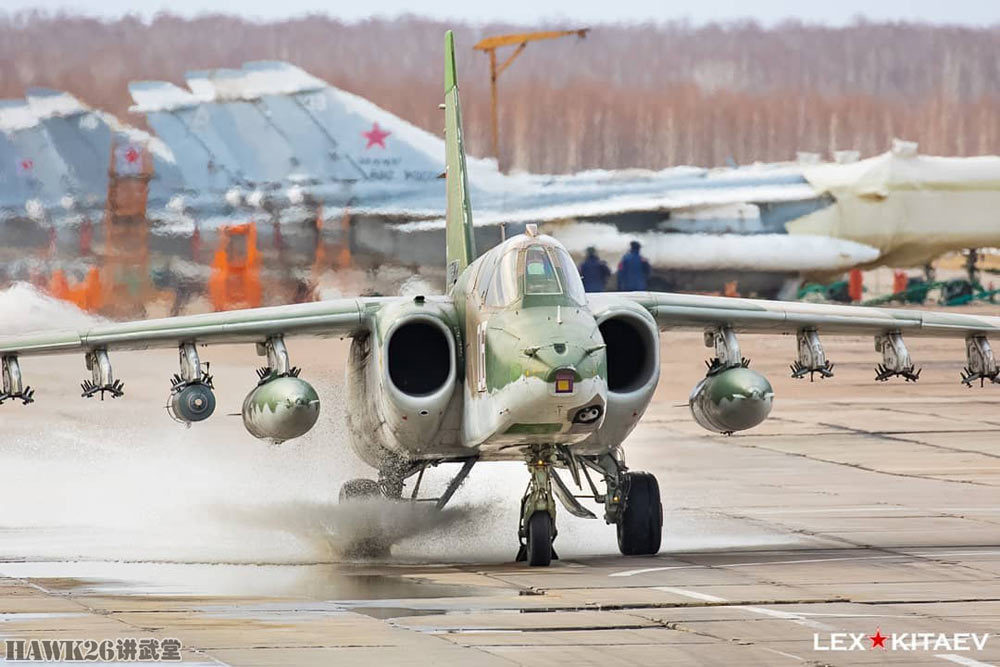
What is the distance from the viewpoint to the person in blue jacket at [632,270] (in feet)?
138

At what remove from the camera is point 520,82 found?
38469 millimetres

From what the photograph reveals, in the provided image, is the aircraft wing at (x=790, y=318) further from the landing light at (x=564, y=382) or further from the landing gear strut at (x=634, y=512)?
the landing light at (x=564, y=382)

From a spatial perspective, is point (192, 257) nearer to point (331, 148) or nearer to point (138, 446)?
point (331, 148)

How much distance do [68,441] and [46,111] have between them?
A: 1029cm

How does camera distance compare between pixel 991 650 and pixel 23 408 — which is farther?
pixel 23 408

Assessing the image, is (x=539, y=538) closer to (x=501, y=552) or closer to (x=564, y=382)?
(x=564, y=382)

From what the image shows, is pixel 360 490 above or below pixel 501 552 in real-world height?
above

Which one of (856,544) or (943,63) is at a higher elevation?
(943,63)

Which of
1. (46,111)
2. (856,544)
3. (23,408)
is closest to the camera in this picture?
(856,544)

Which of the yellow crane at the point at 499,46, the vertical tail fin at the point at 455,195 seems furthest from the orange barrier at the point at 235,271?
the vertical tail fin at the point at 455,195

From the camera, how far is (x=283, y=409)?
15.2 metres

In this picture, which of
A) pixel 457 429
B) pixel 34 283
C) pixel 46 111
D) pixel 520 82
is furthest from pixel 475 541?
pixel 520 82

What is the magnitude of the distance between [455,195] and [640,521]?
13.8 ft

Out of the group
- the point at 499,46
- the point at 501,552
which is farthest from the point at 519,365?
the point at 499,46
